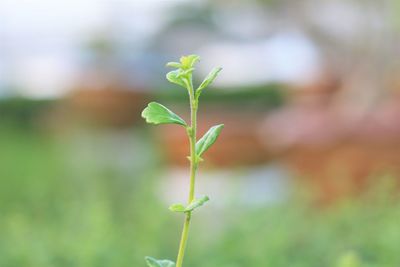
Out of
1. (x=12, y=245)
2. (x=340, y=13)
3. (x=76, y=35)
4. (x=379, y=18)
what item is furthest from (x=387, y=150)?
(x=76, y=35)

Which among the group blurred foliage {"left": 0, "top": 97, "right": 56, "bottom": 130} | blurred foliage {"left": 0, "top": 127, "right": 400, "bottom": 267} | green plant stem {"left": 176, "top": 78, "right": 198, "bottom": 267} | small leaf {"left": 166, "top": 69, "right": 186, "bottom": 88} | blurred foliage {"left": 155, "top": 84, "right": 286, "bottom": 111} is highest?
→ small leaf {"left": 166, "top": 69, "right": 186, "bottom": 88}

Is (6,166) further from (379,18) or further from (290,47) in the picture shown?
(290,47)

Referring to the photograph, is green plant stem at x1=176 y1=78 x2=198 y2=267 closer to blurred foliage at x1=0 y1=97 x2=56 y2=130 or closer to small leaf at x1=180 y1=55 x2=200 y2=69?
small leaf at x1=180 y1=55 x2=200 y2=69

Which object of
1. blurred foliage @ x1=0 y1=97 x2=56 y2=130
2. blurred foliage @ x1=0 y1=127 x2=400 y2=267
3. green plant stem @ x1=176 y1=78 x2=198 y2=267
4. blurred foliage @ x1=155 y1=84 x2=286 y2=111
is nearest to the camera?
green plant stem @ x1=176 y1=78 x2=198 y2=267

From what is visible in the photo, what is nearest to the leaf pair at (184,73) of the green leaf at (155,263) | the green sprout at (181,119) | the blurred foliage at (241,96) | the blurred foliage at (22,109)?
the green sprout at (181,119)

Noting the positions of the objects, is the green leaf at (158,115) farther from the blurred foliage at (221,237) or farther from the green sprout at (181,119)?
the blurred foliage at (221,237)

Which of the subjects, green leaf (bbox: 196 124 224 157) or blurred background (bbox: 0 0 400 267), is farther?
blurred background (bbox: 0 0 400 267)

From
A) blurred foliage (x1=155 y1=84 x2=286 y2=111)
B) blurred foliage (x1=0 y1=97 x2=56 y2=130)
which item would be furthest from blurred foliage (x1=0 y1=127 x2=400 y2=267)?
blurred foliage (x1=0 y1=97 x2=56 y2=130)

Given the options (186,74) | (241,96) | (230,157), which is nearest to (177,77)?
(186,74)
